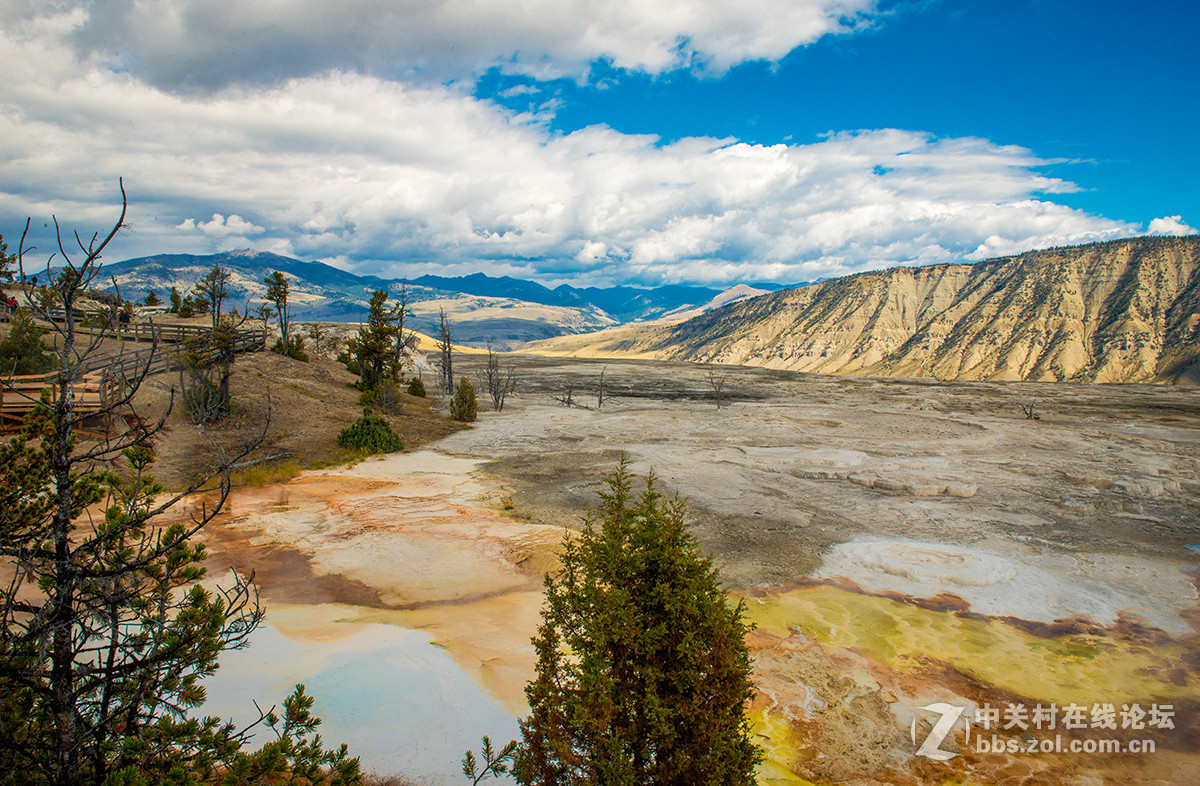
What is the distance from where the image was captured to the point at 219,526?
45.5 feet

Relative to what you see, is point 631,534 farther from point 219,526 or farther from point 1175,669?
point 219,526

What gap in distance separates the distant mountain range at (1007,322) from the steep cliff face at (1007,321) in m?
0.26

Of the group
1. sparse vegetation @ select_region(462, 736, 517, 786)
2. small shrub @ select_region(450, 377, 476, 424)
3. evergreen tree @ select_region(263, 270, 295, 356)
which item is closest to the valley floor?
sparse vegetation @ select_region(462, 736, 517, 786)

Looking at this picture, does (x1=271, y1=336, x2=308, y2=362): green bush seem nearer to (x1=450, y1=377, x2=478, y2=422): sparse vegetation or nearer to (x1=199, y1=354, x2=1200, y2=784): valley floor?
(x1=450, y1=377, x2=478, y2=422): sparse vegetation

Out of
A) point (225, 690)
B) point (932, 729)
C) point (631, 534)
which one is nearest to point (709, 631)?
point (631, 534)

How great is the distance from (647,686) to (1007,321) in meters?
151

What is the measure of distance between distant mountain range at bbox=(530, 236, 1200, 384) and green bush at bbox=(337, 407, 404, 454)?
116996 mm

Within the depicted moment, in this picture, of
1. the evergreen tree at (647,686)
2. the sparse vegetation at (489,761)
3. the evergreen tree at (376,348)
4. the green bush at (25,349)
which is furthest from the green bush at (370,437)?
the evergreen tree at (647,686)

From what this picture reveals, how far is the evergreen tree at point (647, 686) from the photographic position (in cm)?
446

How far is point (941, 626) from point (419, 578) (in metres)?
9.66

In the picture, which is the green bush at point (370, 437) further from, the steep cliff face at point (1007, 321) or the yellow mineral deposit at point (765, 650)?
the steep cliff face at point (1007, 321)

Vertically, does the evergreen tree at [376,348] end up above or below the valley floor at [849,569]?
above

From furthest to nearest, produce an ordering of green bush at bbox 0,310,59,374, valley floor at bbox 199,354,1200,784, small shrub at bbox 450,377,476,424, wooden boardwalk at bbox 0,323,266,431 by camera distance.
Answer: small shrub at bbox 450,377,476,424 → green bush at bbox 0,310,59,374 → wooden boardwalk at bbox 0,323,266,431 → valley floor at bbox 199,354,1200,784

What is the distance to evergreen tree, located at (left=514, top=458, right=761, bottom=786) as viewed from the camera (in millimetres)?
4457
